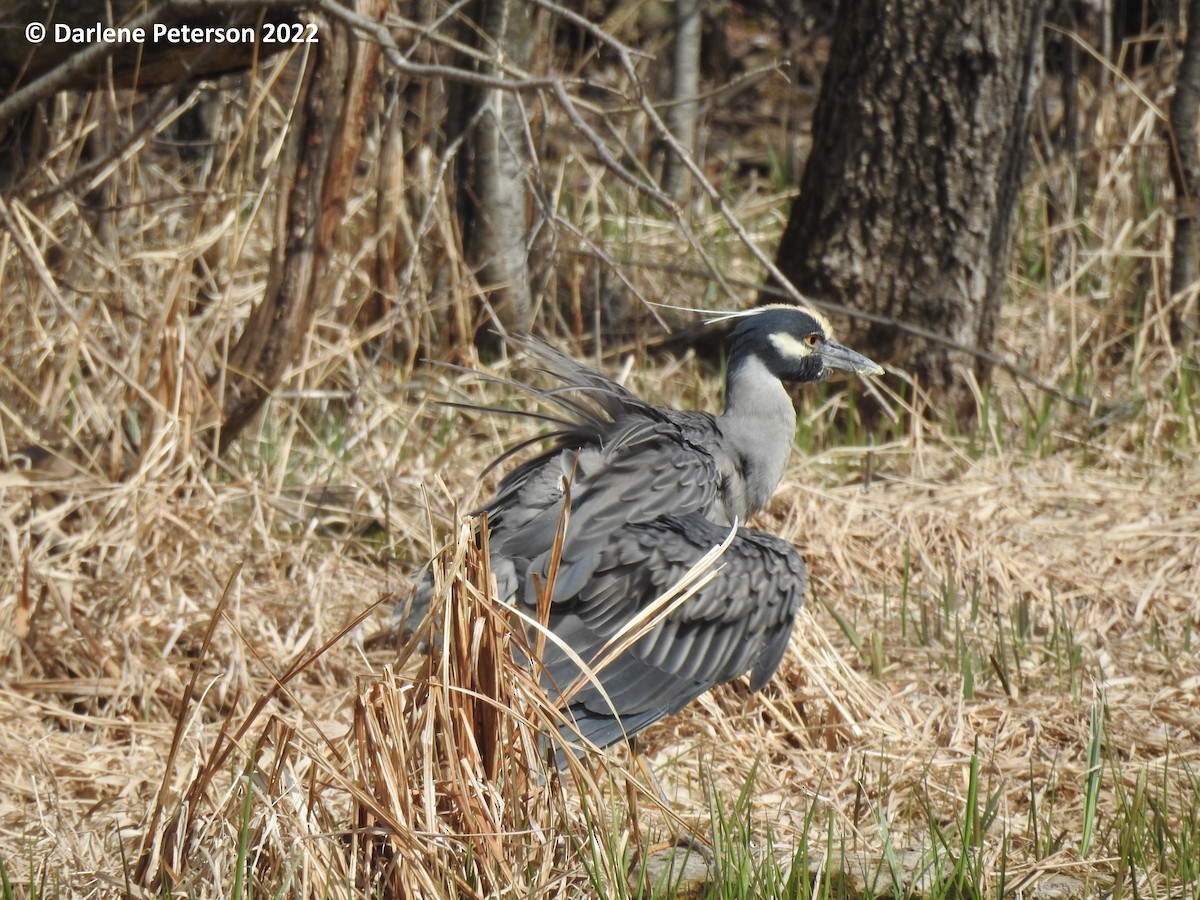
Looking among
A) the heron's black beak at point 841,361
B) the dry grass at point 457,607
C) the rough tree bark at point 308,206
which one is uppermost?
the rough tree bark at point 308,206

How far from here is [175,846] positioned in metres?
2.61

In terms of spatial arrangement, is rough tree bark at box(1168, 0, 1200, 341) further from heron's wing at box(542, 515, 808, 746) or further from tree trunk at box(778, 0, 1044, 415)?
heron's wing at box(542, 515, 808, 746)

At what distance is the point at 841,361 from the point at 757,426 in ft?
1.36

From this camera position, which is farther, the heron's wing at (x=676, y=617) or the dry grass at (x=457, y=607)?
the heron's wing at (x=676, y=617)

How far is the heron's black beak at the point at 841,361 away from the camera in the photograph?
4.55 m

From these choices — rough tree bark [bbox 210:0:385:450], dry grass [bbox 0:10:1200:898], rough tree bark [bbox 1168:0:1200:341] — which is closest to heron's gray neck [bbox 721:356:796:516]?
dry grass [bbox 0:10:1200:898]

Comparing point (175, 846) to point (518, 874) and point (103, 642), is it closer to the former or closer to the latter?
point (518, 874)

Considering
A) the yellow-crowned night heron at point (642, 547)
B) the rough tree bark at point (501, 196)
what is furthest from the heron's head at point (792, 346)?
the rough tree bark at point (501, 196)

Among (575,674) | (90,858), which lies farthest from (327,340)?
(90,858)

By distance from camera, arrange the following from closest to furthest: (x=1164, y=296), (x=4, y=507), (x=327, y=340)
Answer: (x=4, y=507)
(x=327, y=340)
(x=1164, y=296)

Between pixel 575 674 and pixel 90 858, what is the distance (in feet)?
3.90

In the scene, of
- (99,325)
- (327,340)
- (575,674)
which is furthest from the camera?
(327,340)

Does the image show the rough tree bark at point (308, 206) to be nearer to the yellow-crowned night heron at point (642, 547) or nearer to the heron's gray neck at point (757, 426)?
the yellow-crowned night heron at point (642, 547)

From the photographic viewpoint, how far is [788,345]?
449 centimetres
